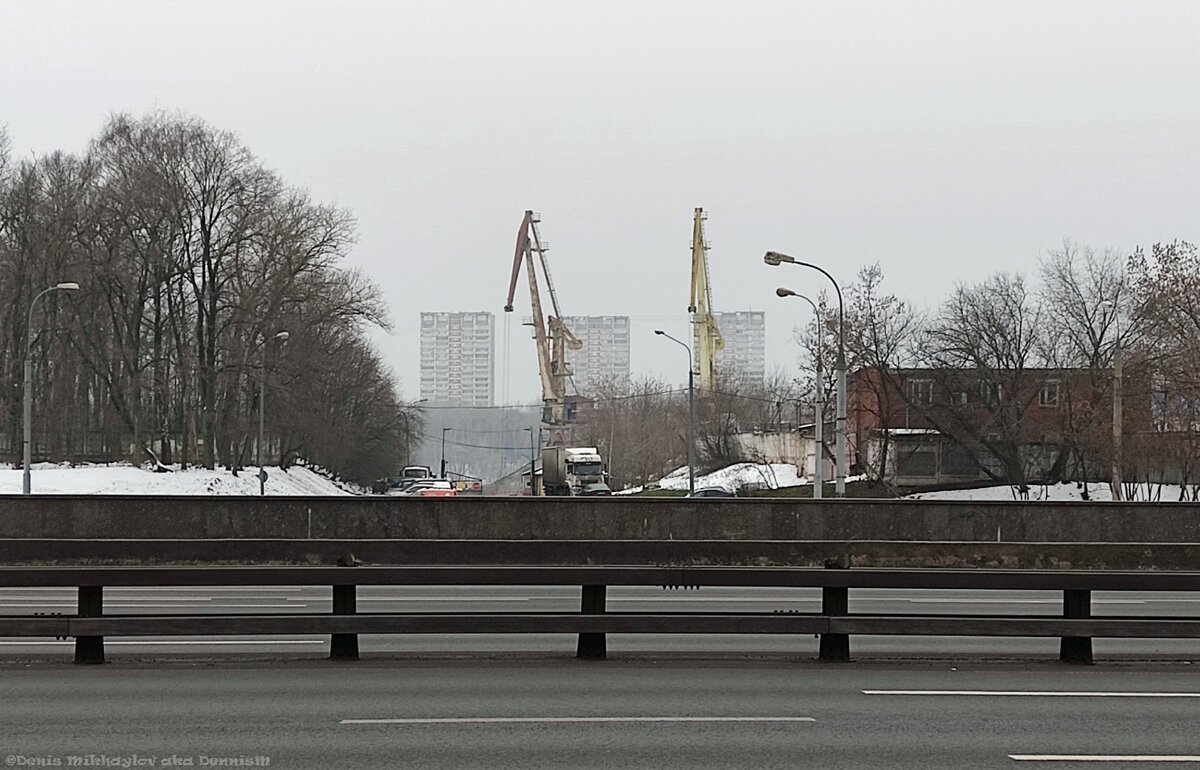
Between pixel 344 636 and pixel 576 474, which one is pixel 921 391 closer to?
pixel 576 474

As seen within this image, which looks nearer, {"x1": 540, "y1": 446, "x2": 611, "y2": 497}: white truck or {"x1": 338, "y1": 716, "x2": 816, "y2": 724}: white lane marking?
{"x1": 338, "y1": 716, "x2": 816, "y2": 724}: white lane marking

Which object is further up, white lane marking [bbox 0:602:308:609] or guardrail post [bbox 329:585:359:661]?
guardrail post [bbox 329:585:359:661]

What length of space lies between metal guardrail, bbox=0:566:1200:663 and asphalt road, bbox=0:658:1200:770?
1.28ft

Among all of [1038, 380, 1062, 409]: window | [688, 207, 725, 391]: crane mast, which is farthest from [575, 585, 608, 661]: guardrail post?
[688, 207, 725, 391]: crane mast

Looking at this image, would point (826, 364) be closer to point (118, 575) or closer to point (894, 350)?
point (894, 350)

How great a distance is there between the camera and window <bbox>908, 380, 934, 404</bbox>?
74062mm

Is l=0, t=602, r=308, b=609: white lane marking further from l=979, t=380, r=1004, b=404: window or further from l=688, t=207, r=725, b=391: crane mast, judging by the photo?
l=688, t=207, r=725, b=391: crane mast

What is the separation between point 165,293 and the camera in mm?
71250

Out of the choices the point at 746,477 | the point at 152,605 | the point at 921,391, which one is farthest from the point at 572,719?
the point at 746,477

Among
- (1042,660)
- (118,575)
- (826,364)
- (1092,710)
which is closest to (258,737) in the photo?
(118,575)

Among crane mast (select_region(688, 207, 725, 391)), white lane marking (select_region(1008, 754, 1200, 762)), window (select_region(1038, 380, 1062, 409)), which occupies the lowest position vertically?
white lane marking (select_region(1008, 754, 1200, 762))

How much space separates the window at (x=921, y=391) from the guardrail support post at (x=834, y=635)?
62477 millimetres

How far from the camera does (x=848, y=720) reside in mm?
10172

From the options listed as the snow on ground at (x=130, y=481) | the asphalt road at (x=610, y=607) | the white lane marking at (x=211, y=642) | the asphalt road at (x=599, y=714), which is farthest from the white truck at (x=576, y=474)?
the asphalt road at (x=599, y=714)
